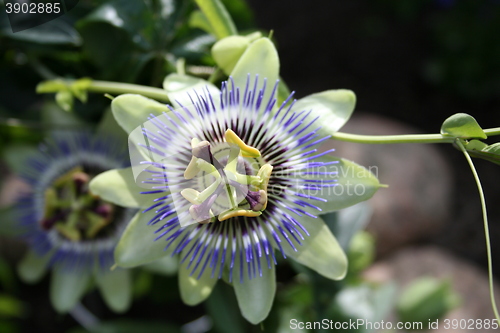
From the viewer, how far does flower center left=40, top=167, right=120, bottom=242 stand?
1306 mm

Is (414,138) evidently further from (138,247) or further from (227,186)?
(138,247)

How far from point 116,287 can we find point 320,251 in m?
0.61

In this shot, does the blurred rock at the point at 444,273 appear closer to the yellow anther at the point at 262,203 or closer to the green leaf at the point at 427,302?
the green leaf at the point at 427,302

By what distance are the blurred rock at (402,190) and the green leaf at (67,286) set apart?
A: 1.61 metres

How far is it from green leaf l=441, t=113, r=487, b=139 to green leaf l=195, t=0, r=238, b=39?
1.56 feet

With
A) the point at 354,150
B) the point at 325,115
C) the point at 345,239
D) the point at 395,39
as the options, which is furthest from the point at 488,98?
the point at 325,115

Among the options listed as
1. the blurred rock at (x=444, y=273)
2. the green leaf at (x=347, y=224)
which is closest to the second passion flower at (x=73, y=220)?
the green leaf at (x=347, y=224)

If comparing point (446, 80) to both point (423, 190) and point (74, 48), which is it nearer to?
point (423, 190)

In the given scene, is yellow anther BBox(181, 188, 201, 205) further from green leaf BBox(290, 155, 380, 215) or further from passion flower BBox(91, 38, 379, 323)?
green leaf BBox(290, 155, 380, 215)

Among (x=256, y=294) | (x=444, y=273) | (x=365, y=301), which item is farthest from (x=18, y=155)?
(x=444, y=273)

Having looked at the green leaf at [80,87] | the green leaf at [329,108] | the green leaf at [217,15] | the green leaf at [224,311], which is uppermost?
the green leaf at [217,15]

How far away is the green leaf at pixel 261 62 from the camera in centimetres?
97

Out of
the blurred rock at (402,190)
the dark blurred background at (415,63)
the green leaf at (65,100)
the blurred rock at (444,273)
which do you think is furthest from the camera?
the dark blurred background at (415,63)

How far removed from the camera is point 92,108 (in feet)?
4.53
